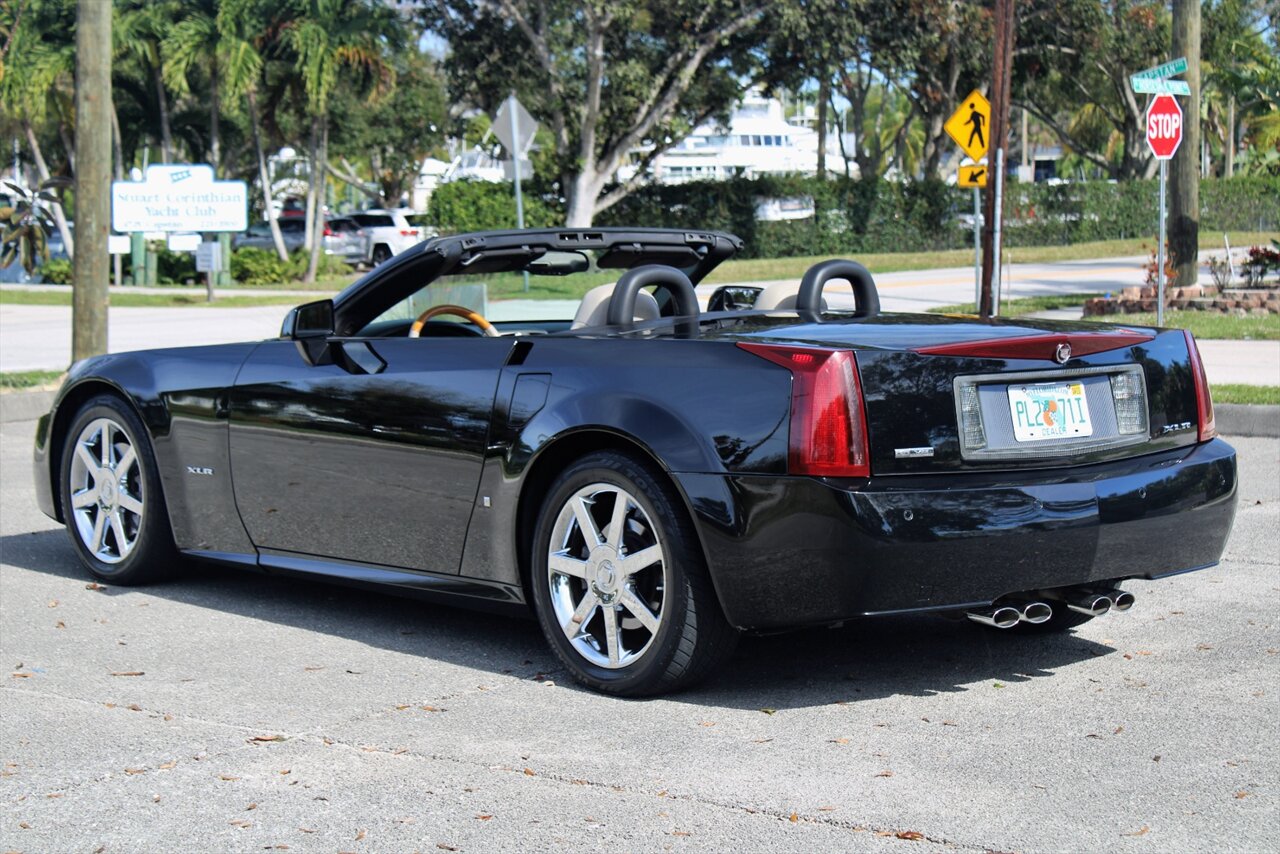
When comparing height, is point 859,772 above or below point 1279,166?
below

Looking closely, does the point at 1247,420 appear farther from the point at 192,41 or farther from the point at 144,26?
the point at 144,26

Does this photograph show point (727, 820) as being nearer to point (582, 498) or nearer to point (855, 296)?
point (582, 498)

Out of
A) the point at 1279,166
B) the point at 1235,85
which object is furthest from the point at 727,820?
the point at 1279,166

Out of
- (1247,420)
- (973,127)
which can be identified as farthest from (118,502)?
(973,127)

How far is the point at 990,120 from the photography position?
2308 centimetres

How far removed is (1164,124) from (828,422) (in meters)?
13.5

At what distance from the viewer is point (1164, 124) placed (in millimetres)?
16859

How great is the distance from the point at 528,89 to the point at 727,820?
124ft

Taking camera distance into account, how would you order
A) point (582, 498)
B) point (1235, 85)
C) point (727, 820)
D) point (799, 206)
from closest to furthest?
point (727, 820)
point (582, 498)
point (1235, 85)
point (799, 206)

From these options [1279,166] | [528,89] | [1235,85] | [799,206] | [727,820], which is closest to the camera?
[727,820]

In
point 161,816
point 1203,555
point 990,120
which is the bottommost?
point 161,816

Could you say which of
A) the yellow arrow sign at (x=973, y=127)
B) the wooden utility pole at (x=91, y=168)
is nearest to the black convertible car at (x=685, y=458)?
the wooden utility pole at (x=91, y=168)

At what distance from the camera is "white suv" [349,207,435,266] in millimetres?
46719

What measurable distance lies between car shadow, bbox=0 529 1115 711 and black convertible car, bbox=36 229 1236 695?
23 cm
